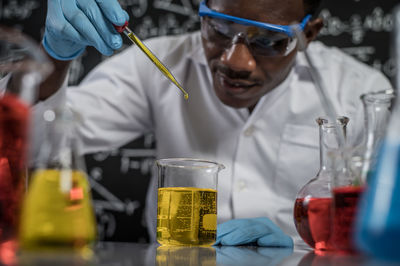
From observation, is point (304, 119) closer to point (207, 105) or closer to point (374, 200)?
point (207, 105)

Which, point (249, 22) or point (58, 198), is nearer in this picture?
point (58, 198)

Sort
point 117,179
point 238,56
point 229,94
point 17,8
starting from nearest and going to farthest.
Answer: point 238,56
point 229,94
point 117,179
point 17,8

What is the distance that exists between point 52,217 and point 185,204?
54 centimetres

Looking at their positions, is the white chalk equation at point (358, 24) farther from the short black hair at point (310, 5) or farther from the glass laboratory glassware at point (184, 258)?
the glass laboratory glassware at point (184, 258)

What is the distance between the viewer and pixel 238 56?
144 cm

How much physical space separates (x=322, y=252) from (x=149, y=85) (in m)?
1.36

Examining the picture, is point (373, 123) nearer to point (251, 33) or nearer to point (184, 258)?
point (184, 258)

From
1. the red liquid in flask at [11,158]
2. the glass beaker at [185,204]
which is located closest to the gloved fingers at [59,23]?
the glass beaker at [185,204]

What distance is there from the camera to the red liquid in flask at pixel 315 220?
0.90 meters

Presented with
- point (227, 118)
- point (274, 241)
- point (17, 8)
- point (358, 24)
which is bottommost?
point (274, 241)

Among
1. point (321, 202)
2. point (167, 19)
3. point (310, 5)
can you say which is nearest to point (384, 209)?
point (321, 202)

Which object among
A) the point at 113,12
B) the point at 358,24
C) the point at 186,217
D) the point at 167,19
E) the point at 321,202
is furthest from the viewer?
the point at 167,19

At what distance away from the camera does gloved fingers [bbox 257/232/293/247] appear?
1220 mm

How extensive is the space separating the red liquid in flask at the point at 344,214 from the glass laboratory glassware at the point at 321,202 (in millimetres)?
168
